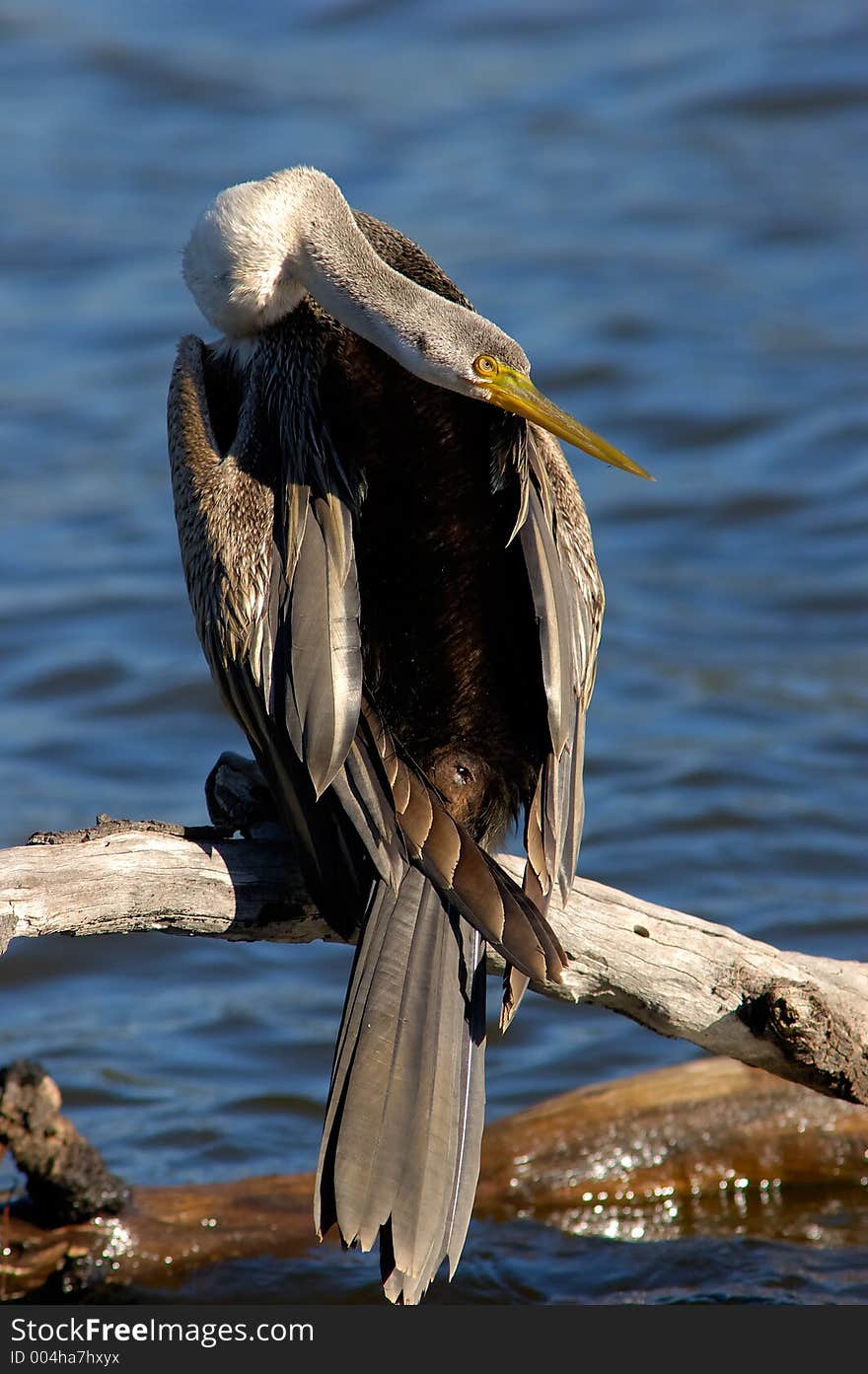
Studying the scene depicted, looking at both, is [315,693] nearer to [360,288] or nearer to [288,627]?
[288,627]

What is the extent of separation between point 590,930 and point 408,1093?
0.67 m

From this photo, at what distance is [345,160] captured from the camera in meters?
13.3

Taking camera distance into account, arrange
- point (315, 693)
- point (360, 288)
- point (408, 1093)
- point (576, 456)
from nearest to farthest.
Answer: point (408, 1093), point (315, 693), point (360, 288), point (576, 456)

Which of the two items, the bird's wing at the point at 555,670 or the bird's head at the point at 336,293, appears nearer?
the bird's wing at the point at 555,670

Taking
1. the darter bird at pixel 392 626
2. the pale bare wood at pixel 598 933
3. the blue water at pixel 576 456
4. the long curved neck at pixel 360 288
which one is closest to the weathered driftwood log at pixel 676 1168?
the blue water at pixel 576 456

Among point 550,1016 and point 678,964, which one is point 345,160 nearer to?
point 550,1016

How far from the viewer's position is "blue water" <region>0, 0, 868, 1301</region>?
6785 millimetres

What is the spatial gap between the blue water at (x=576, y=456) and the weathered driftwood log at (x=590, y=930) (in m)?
1.16

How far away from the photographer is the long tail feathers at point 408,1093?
11.9 feet

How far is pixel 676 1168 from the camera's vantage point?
5.54m

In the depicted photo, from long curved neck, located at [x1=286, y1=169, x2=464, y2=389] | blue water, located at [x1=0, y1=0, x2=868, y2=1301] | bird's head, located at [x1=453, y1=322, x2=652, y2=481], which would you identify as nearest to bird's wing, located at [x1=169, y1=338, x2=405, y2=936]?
long curved neck, located at [x1=286, y1=169, x2=464, y2=389]

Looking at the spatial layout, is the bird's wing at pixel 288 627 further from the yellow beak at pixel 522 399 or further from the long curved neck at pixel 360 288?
the yellow beak at pixel 522 399

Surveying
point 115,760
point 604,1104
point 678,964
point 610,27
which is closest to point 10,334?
point 115,760

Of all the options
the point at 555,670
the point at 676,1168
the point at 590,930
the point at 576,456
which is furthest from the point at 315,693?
the point at 576,456
